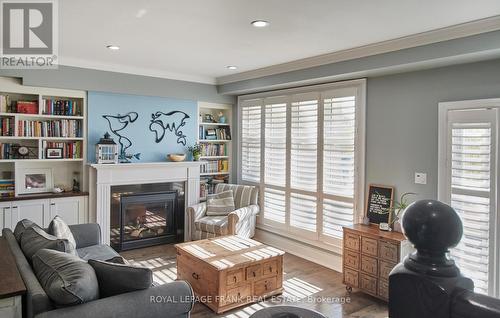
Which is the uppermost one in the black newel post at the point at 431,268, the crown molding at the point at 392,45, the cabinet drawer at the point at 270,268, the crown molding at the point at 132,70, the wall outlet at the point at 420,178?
the crown molding at the point at 132,70

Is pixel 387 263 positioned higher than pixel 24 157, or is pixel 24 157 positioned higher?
pixel 24 157

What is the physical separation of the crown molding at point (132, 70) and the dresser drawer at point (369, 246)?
135 inches

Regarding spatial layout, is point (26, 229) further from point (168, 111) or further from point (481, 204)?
point (481, 204)

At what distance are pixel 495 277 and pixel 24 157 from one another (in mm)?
5265

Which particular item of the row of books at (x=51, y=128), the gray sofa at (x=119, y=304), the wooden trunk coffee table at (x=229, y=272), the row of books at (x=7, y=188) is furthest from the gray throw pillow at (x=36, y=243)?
the row of books at (x=51, y=128)

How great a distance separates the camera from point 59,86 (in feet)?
14.3

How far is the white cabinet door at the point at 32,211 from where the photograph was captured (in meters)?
4.12

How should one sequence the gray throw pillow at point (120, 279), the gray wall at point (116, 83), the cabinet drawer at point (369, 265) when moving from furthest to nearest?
the gray wall at point (116, 83)
the cabinet drawer at point (369, 265)
the gray throw pillow at point (120, 279)

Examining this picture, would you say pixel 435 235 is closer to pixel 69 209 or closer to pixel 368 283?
pixel 368 283

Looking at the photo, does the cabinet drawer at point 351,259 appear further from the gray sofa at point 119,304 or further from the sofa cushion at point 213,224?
the gray sofa at point 119,304

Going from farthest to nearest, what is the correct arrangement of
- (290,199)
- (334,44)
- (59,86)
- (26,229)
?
1. (290,199)
2. (59,86)
3. (334,44)
4. (26,229)

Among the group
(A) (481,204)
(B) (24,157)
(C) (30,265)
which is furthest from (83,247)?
(A) (481,204)

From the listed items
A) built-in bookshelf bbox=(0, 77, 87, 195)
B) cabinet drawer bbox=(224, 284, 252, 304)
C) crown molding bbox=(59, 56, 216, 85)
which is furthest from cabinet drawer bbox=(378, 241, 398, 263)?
built-in bookshelf bbox=(0, 77, 87, 195)

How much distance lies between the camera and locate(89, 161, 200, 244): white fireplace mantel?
15.2 ft
